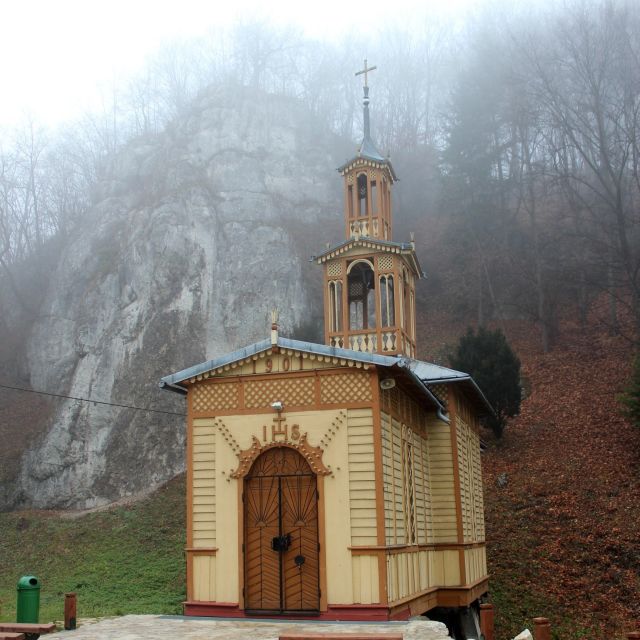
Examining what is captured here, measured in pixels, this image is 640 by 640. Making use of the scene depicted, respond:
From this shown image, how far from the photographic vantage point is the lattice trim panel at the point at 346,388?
14586mm

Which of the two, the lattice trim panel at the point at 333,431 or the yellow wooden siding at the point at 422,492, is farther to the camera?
the yellow wooden siding at the point at 422,492

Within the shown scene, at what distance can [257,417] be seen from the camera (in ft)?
49.6

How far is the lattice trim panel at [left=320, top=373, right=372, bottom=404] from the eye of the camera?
14586 millimetres

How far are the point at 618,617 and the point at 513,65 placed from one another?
3665 cm

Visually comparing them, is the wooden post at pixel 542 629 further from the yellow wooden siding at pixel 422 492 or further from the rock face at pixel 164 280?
the rock face at pixel 164 280

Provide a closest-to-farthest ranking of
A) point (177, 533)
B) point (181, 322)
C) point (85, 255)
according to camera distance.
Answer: point (177, 533), point (181, 322), point (85, 255)

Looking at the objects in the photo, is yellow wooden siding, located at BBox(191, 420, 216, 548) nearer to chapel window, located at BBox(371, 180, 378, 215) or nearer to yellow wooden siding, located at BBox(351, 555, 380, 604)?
yellow wooden siding, located at BBox(351, 555, 380, 604)

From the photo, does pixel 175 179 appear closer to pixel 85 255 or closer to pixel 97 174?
pixel 85 255

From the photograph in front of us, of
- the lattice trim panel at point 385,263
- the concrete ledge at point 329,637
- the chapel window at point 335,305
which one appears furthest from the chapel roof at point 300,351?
the concrete ledge at point 329,637

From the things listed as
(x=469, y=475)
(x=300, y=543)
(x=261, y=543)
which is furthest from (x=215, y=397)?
(x=469, y=475)

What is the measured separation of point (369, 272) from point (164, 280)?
831 inches

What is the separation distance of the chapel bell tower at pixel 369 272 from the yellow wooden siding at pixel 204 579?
24.5 ft

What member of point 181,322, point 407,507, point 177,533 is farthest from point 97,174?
point 407,507

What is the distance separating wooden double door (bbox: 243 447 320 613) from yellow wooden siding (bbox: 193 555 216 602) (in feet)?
2.08
